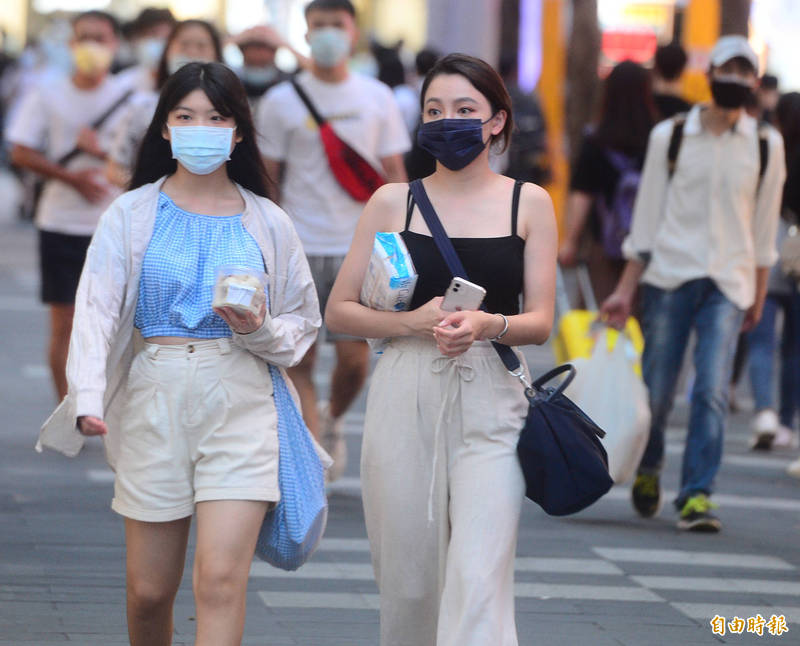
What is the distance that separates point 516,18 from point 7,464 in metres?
22.0

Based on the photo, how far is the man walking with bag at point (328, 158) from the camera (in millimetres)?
7609

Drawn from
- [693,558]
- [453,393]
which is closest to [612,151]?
[693,558]

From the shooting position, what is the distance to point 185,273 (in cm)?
440

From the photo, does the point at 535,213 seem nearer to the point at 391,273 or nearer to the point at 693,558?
the point at 391,273

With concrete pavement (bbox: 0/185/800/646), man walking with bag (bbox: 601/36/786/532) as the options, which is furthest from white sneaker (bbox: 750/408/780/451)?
man walking with bag (bbox: 601/36/786/532)

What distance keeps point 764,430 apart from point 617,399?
9.44 feet

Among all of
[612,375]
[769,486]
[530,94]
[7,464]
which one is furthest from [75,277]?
[530,94]

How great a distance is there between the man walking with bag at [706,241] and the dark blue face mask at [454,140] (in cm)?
310

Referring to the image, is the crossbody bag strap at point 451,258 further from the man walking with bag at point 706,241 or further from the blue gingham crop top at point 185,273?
the man walking with bag at point 706,241

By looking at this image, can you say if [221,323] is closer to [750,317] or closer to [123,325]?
[123,325]

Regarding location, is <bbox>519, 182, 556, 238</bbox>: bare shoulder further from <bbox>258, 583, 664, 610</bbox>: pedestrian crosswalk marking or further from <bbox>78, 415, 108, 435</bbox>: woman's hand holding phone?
<bbox>258, 583, 664, 610</bbox>: pedestrian crosswalk marking

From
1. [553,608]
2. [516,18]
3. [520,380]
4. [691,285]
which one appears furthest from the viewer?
[516,18]

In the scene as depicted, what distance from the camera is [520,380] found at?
171 inches

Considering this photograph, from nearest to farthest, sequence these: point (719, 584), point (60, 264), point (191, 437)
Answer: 1. point (191, 437)
2. point (719, 584)
3. point (60, 264)
